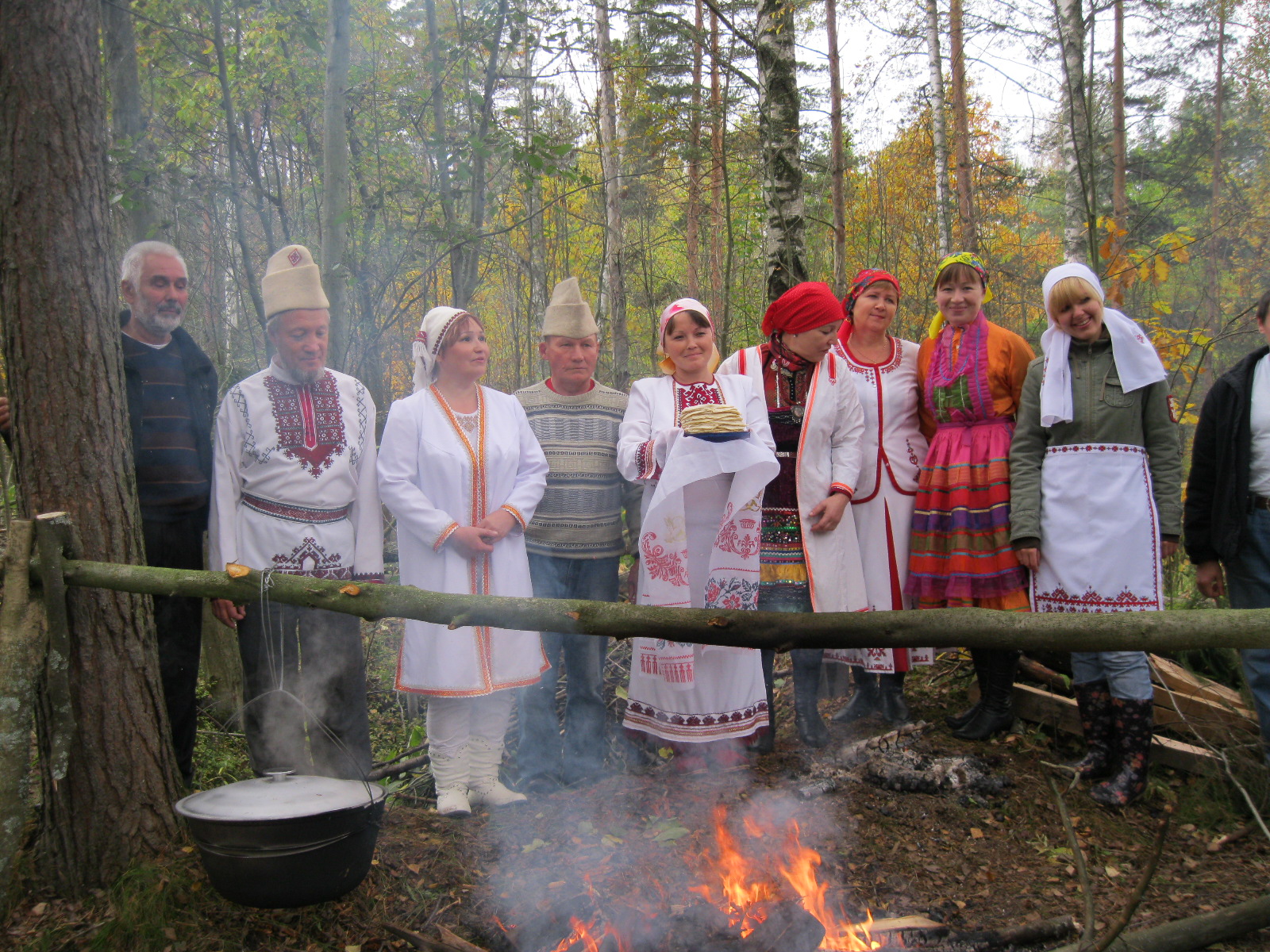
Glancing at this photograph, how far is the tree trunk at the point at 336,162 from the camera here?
490 cm

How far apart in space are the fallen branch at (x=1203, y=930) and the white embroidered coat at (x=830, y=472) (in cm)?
170

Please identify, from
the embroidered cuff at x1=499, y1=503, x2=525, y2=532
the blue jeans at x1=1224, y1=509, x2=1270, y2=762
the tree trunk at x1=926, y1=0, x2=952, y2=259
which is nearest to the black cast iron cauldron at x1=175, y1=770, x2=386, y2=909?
the embroidered cuff at x1=499, y1=503, x2=525, y2=532

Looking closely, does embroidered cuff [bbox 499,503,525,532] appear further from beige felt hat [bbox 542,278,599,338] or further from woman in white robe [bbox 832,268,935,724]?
woman in white robe [bbox 832,268,935,724]

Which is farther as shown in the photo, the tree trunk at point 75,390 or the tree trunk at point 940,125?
the tree trunk at point 940,125

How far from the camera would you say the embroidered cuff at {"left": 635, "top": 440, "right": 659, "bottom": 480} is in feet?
11.8

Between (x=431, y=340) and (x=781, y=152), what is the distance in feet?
10.5

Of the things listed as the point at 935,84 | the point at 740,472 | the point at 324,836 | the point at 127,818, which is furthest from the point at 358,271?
the point at 935,84

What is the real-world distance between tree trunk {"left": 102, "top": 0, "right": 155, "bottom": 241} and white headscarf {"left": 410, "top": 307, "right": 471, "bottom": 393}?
2.49m

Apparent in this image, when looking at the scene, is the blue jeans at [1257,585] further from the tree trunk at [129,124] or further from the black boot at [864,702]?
the tree trunk at [129,124]

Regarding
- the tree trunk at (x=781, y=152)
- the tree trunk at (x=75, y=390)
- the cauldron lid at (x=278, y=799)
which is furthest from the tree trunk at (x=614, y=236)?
the cauldron lid at (x=278, y=799)

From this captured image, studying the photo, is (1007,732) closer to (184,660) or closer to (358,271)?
(184,660)

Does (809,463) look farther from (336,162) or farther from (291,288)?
(336,162)

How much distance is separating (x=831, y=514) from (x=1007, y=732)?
1540 mm

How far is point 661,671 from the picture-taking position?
3637 mm
